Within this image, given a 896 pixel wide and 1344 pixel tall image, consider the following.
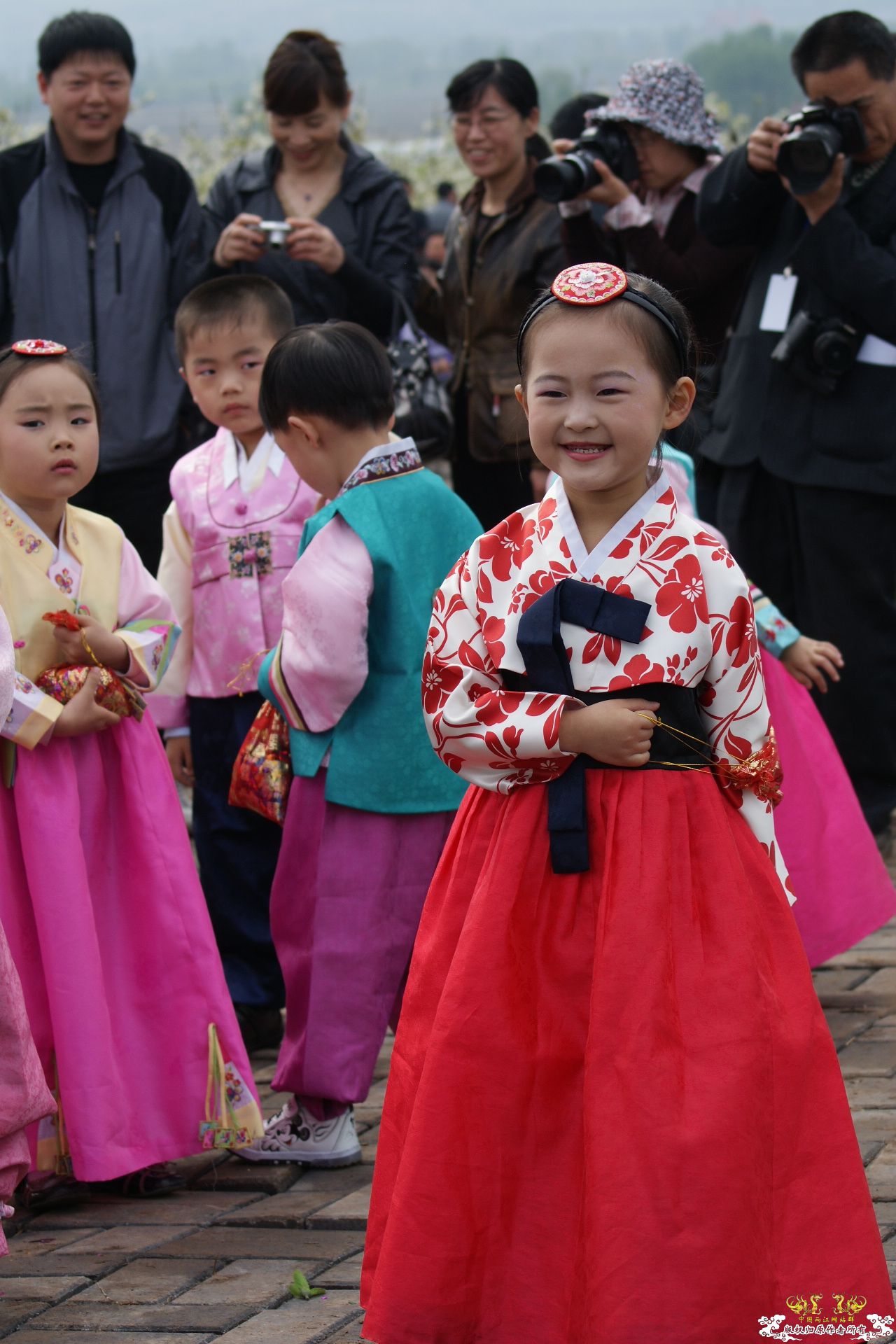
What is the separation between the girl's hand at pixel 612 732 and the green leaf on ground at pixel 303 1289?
1.04 m

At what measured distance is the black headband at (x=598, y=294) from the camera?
2.45 m

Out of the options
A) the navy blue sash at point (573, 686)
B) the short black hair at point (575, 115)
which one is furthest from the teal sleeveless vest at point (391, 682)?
the short black hair at point (575, 115)

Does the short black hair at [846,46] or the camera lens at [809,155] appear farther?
the short black hair at [846,46]

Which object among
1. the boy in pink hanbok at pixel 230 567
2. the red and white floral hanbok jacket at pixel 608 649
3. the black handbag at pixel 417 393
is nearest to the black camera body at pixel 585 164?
the black handbag at pixel 417 393

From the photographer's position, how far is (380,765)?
11.0 feet

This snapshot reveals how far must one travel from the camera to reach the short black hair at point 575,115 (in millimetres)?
6660

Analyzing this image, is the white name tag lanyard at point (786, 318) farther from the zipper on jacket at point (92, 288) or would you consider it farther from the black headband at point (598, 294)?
the black headband at point (598, 294)

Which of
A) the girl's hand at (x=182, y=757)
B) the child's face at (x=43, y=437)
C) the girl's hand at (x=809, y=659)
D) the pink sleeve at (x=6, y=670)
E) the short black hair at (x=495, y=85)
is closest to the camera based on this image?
the pink sleeve at (x=6, y=670)

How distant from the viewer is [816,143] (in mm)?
4641

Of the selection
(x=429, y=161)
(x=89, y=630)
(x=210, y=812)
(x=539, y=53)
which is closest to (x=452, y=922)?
(x=89, y=630)

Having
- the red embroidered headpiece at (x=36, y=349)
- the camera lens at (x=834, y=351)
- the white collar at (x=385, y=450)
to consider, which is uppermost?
the camera lens at (x=834, y=351)

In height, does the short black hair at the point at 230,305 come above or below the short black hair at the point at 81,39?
below

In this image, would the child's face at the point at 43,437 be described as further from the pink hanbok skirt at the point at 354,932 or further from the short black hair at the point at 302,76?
the short black hair at the point at 302,76

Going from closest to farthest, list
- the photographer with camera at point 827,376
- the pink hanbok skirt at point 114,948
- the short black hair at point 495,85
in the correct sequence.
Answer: the pink hanbok skirt at point 114,948 → the photographer with camera at point 827,376 → the short black hair at point 495,85
